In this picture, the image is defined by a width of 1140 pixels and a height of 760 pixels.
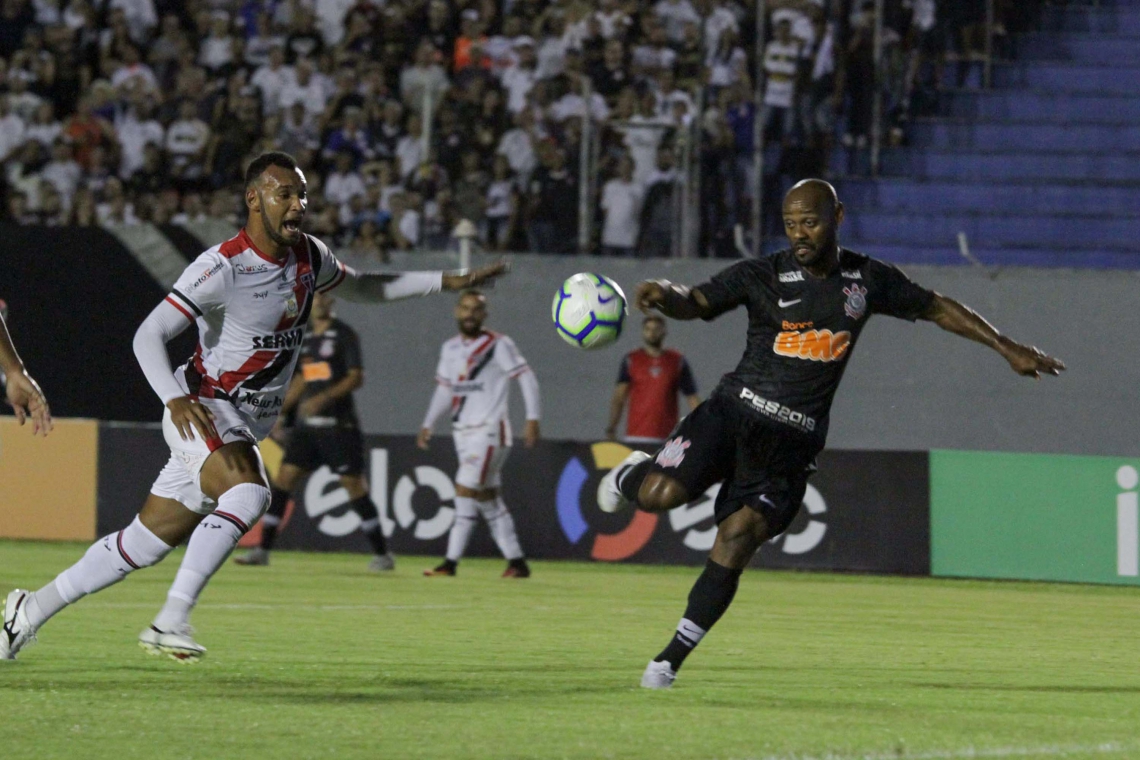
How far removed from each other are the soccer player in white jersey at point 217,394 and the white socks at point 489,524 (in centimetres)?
703

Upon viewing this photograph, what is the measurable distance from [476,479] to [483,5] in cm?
736

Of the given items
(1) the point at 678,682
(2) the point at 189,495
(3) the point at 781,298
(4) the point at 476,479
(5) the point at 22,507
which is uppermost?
(3) the point at 781,298

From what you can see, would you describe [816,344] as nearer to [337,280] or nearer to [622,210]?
[337,280]

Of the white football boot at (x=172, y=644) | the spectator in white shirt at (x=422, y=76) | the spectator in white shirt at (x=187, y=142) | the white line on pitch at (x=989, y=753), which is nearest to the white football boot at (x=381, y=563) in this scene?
the spectator in white shirt at (x=422, y=76)

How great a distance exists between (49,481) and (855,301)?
12.1 meters

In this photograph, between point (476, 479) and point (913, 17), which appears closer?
point (476, 479)

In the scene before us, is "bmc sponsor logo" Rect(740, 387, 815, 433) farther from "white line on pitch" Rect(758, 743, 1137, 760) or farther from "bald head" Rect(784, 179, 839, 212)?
"white line on pitch" Rect(758, 743, 1137, 760)

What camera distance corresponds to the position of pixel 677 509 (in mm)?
16609

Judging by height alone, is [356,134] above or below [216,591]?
above

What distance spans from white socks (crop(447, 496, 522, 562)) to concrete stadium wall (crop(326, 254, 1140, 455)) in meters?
3.48

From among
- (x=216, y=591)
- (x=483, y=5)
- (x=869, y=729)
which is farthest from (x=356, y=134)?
(x=869, y=729)

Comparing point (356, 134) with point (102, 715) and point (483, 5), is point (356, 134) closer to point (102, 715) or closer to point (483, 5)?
point (483, 5)

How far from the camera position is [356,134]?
65.3ft

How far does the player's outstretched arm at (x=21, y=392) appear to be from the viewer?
7.54 meters
